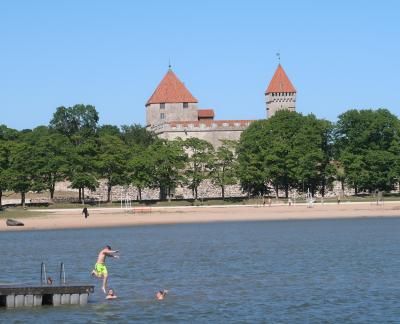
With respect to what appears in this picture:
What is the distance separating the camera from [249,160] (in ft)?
374

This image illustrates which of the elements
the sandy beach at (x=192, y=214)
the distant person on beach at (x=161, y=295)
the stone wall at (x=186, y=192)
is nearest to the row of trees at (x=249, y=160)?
the stone wall at (x=186, y=192)

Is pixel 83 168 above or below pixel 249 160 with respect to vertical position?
below

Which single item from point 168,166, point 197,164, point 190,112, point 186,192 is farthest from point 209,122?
point 168,166

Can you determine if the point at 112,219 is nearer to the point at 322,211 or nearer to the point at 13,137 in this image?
the point at 322,211

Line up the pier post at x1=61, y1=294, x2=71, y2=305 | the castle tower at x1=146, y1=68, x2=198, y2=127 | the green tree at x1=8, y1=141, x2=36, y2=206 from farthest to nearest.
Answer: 1. the castle tower at x1=146, y1=68, x2=198, y2=127
2. the green tree at x1=8, y1=141, x2=36, y2=206
3. the pier post at x1=61, y1=294, x2=71, y2=305

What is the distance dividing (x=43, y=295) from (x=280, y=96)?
431 ft

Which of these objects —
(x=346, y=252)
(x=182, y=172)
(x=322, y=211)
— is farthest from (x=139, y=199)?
(x=346, y=252)

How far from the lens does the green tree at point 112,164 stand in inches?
4331

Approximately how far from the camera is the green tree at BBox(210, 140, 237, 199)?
112m

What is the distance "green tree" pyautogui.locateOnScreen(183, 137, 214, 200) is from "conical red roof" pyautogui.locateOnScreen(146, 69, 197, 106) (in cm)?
3903

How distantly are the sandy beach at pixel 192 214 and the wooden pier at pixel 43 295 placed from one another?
4210cm

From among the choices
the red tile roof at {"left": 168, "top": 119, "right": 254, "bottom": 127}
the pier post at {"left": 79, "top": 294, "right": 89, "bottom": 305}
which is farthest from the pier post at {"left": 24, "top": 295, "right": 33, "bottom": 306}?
the red tile roof at {"left": 168, "top": 119, "right": 254, "bottom": 127}

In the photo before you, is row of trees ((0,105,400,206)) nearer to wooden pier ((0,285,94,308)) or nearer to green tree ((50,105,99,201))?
green tree ((50,105,99,201))

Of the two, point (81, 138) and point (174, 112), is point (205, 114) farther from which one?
point (81, 138)
